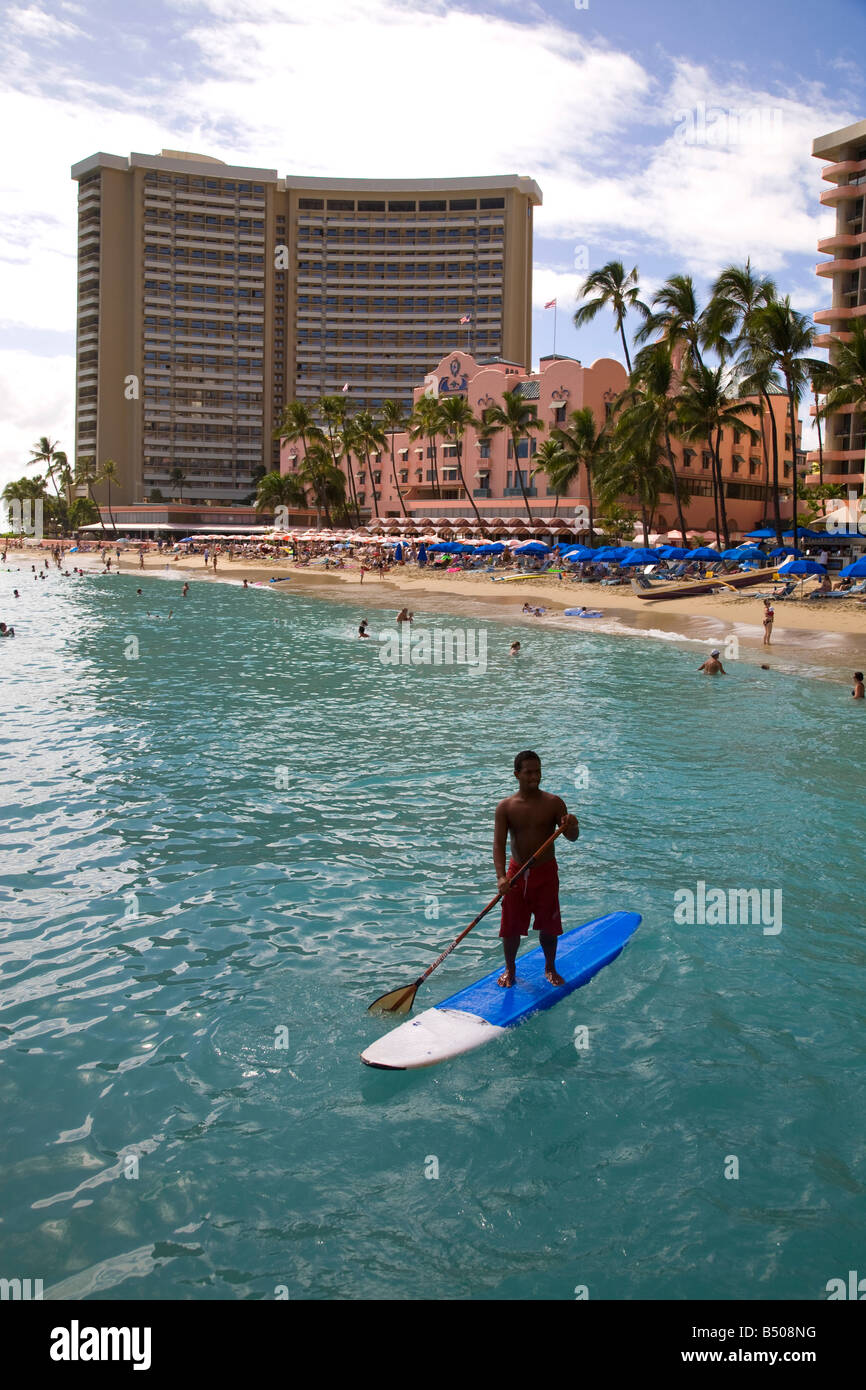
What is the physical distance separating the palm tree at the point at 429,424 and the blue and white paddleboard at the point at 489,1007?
240 feet

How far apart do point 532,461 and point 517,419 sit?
5023mm

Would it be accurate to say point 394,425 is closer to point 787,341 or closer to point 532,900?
point 787,341

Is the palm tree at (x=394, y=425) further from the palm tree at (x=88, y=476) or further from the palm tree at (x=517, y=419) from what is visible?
the palm tree at (x=88, y=476)

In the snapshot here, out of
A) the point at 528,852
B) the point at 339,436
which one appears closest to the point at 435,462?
the point at 339,436

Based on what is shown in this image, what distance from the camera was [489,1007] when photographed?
25.2ft

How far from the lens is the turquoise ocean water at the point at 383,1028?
5543 millimetres

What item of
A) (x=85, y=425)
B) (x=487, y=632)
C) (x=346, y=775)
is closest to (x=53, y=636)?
(x=487, y=632)

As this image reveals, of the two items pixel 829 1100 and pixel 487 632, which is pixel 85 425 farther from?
pixel 829 1100

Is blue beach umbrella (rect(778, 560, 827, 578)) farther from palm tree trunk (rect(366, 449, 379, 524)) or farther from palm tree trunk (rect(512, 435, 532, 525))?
palm tree trunk (rect(366, 449, 379, 524))

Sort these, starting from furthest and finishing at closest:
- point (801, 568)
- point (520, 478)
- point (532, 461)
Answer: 1. point (532, 461)
2. point (520, 478)
3. point (801, 568)

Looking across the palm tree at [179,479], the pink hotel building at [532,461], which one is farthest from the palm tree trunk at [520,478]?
the palm tree at [179,479]

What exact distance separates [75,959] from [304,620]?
111 ft
